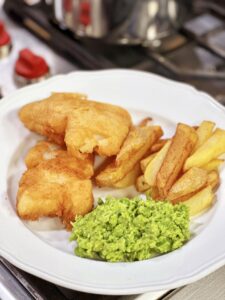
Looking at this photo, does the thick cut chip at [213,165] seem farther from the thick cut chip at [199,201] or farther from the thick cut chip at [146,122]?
the thick cut chip at [146,122]

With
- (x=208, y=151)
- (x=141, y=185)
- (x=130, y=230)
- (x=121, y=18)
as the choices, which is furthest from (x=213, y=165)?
(x=121, y=18)

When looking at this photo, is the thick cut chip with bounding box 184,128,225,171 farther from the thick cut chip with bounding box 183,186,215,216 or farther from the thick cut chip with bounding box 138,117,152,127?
the thick cut chip with bounding box 138,117,152,127

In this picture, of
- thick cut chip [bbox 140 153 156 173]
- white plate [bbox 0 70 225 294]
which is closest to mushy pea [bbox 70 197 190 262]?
white plate [bbox 0 70 225 294]

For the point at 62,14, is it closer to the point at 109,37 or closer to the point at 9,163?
the point at 109,37

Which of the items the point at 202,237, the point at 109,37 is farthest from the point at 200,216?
the point at 109,37

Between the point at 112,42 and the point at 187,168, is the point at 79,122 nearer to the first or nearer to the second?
the point at 187,168

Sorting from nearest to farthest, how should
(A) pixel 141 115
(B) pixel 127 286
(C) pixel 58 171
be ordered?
(B) pixel 127 286, (C) pixel 58 171, (A) pixel 141 115

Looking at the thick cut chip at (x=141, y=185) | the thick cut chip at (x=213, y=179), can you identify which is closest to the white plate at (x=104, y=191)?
the thick cut chip at (x=213, y=179)
